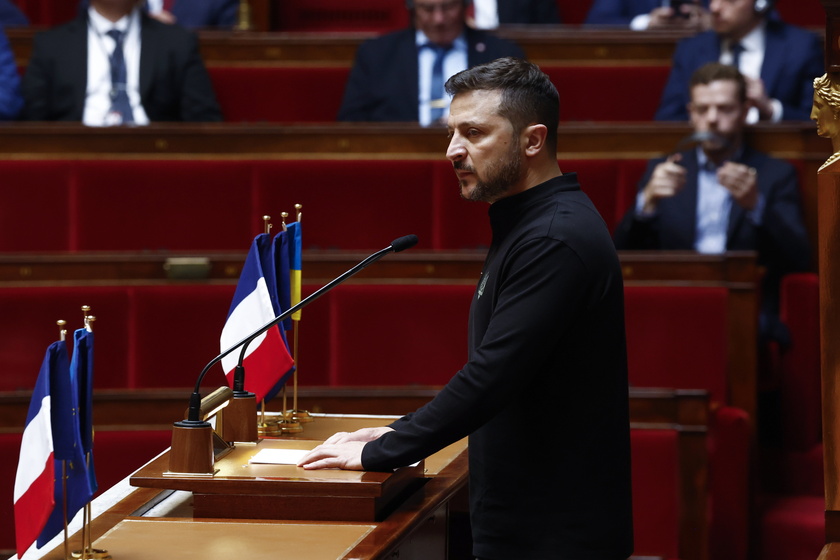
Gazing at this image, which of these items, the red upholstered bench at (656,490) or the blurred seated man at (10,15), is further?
the blurred seated man at (10,15)

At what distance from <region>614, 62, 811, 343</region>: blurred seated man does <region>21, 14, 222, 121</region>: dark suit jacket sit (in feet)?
2.06

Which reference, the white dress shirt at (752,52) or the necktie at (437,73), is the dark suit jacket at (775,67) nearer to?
the white dress shirt at (752,52)

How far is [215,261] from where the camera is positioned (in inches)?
51.6

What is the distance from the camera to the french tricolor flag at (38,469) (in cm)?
63

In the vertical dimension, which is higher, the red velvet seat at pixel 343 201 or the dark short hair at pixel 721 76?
the dark short hair at pixel 721 76

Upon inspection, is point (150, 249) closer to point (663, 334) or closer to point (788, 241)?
point (663, 334)

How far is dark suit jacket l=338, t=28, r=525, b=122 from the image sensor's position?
5.78ft

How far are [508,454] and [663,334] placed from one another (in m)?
0.62

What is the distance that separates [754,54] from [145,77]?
80 centimetres

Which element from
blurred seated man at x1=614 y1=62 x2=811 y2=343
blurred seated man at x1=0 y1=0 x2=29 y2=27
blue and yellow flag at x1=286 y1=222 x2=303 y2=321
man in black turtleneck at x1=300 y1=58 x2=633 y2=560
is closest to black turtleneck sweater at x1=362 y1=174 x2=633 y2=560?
man in black turtleneck at x1=300 y1=58 x2=633 y2=560

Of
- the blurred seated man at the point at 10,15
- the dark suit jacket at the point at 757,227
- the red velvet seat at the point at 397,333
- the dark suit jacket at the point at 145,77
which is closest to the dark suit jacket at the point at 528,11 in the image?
the dark suit jacket at the point at 145,77

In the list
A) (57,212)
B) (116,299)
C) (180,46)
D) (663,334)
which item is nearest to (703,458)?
(663,334)

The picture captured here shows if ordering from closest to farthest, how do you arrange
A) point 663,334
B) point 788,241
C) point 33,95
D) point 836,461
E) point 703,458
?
point 836,461 < point 703,458 < point 663,334 < point 788,241 < point 33,95

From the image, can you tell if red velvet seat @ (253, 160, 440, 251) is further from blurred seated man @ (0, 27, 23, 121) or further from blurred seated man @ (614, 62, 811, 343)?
blurred seated man @ (0, 27, 23, 121)
